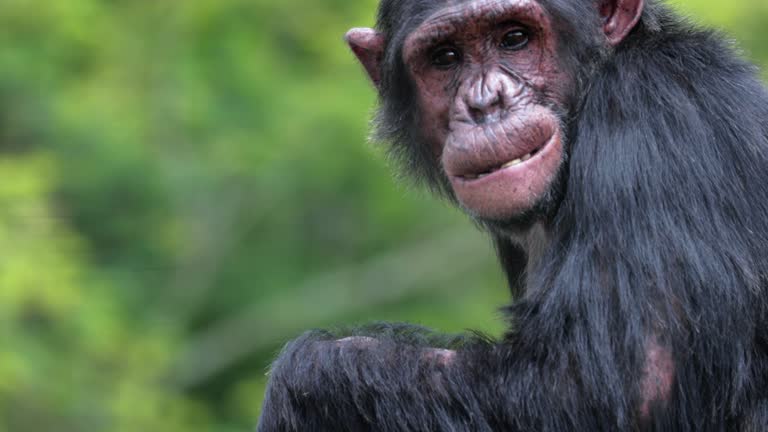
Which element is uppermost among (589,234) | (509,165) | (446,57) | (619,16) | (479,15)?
(479,15)

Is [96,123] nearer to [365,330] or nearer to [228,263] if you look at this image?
[228,263]

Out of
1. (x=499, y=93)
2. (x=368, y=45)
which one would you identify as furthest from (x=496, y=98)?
(x=368, y=45)

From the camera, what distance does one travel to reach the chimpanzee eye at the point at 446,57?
18.9 feet

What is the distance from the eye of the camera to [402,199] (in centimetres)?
1673

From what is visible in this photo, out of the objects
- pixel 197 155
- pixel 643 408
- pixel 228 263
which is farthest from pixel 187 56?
pixel 643 408

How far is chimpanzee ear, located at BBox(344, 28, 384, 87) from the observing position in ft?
20.8

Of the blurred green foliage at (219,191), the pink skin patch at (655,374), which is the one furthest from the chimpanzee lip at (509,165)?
the blurred green foliage at (219,191)

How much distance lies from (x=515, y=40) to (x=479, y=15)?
0.19m

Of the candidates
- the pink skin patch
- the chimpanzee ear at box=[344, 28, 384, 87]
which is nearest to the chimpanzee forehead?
the chimpanzee ear at box=[344, 28, 384, 87]

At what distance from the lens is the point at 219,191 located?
16.8 m

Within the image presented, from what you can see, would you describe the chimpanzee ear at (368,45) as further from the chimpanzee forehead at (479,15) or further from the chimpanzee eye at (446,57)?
the chimpanzee forehead at (479,15)

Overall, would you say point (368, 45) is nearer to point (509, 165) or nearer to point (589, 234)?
point (509, 165)

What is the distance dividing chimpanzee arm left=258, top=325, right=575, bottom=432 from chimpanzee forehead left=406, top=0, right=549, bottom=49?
1.21 metres

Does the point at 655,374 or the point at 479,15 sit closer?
the point at 655,374
